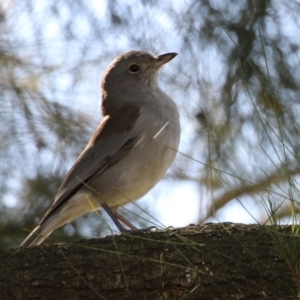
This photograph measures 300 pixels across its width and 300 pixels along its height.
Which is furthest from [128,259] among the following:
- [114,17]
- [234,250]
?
[114,17]

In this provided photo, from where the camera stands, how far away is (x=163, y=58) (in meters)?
5.38

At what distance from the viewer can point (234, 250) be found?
11.4 feet

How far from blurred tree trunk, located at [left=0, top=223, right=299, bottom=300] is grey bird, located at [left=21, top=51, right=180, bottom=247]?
1260 millimetres

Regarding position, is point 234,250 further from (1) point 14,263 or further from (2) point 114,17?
(2) point 114,17

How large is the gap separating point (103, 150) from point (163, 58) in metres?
0.76

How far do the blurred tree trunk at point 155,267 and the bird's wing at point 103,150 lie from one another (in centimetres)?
139

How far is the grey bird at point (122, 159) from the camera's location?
516cm

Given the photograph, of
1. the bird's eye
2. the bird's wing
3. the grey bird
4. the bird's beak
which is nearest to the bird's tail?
the grey bird

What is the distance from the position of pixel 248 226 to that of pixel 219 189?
5.55 ft

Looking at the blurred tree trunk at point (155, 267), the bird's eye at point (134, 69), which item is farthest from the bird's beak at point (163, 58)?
the blurred tree trunk at point (155, 267)

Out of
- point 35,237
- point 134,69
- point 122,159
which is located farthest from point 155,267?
point 134,69

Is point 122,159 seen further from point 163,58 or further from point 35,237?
point 35,237

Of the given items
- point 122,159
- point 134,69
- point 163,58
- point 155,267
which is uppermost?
point 134,69

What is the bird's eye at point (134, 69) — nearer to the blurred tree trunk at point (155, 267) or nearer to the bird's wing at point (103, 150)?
the bird's wing at point (103, 150)
